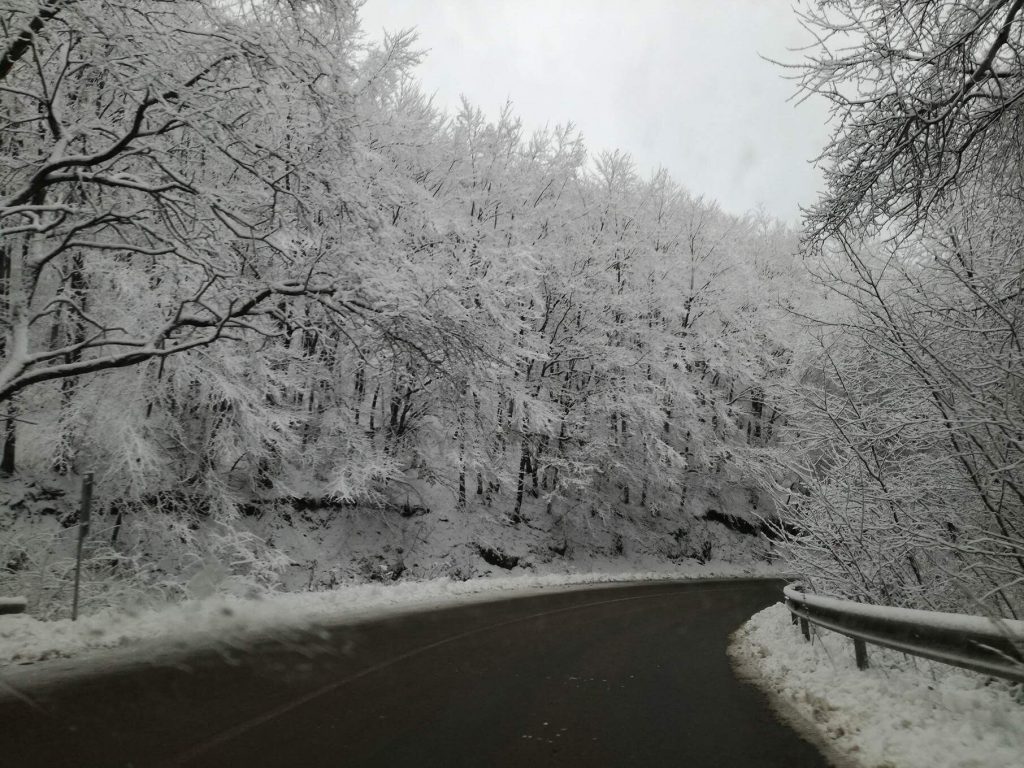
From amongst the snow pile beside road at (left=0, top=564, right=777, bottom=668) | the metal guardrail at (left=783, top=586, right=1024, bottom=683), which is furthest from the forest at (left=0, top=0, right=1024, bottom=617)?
the snow pile beside road at (left=0, top=564, right=777, bottom=668)

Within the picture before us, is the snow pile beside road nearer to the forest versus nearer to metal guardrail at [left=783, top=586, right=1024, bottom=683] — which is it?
the forest

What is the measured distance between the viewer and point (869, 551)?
7215mm

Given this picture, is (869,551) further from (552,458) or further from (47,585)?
(552,458)

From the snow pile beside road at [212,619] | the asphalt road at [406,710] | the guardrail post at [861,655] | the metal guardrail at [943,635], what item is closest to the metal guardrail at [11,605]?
the snow pile beside road at [212,619]

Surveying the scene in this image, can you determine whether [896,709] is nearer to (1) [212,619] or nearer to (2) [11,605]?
(1) [212,619]

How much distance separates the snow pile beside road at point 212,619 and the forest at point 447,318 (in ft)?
6.79

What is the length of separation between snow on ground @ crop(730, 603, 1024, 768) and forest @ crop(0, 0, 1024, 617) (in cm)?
101

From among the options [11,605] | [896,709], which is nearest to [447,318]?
[11,605]

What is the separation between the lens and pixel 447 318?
9203 mm

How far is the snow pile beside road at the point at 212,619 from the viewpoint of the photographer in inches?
264

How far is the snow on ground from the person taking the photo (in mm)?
4137

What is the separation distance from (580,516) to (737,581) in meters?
7.13

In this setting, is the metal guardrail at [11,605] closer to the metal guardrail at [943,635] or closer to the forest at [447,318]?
the forest at [447,318]

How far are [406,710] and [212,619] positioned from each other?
4890mm
